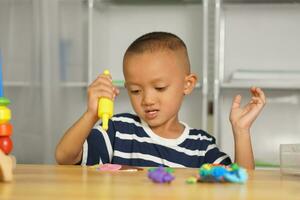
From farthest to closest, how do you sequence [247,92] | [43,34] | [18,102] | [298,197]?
[247,92]
[43,34]
[18,102]
[298,197]

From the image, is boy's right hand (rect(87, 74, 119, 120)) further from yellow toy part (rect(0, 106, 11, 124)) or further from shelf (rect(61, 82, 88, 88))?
shelf (rect(61, 82, 88, 88))

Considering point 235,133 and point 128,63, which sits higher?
point 128,63

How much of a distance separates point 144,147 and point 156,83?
15 centimetres

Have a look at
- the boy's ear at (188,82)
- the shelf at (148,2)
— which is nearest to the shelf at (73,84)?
the shelf at (148,2)

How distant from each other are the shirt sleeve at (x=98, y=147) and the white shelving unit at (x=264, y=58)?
1329 mm

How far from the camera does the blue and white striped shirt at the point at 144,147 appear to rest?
4.33ft

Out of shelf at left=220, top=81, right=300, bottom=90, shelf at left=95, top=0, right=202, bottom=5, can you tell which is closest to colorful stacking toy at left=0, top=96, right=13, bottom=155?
shelf at left=220, top=81, right=300, bottom=90

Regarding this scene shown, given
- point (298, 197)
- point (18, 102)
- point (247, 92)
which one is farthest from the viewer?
point (247, 92)

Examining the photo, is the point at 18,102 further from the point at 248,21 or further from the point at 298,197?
the point at 298,197

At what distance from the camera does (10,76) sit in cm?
205

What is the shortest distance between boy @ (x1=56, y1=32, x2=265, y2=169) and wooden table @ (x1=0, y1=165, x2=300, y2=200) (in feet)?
1.08

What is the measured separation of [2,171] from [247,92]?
6.64 ft

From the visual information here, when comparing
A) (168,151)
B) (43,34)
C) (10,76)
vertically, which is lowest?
(168,151)

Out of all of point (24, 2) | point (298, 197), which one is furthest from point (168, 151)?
point (24, 2)
